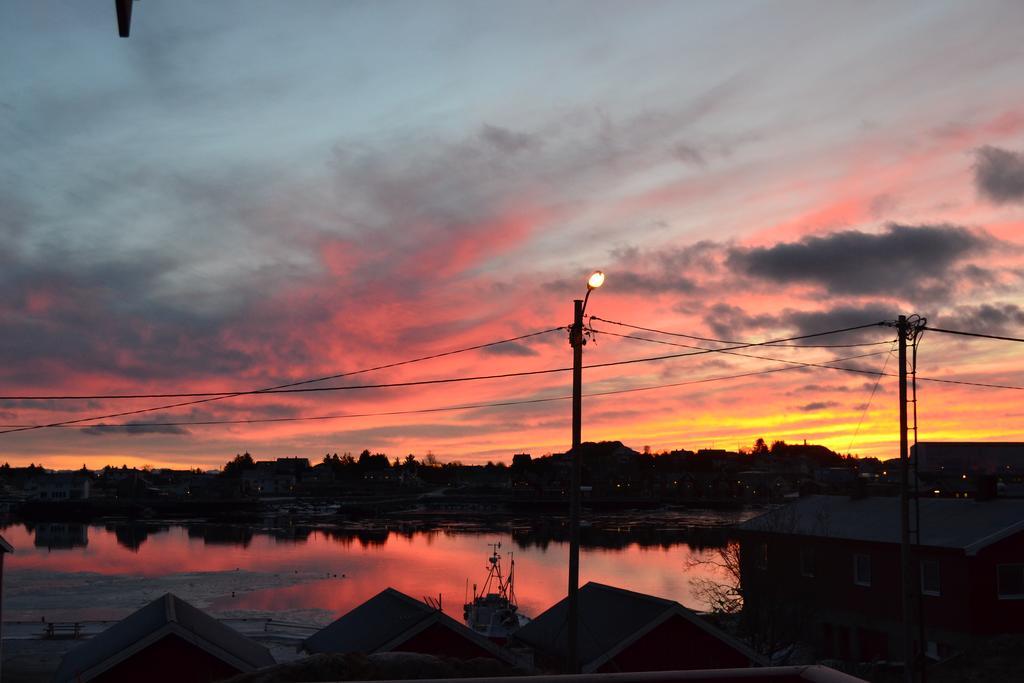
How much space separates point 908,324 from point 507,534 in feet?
385

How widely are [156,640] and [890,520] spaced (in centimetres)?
3156

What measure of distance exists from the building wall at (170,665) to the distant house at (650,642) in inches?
363

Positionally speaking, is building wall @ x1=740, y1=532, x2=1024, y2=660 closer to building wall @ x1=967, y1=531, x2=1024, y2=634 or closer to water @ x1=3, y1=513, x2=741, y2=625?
building wall @ x1=967, y1=531, x2=1024, y2=634

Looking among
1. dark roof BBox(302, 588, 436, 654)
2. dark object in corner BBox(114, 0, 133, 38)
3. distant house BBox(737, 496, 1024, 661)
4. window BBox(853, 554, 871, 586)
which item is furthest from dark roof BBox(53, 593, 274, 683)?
window BBox(853, 554, 871, 586)

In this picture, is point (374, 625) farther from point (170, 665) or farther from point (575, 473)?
point (575, 473)

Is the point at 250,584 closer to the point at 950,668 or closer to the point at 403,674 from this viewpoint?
the point at 950,668

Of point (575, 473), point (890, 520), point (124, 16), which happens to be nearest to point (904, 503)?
point (575, 473)

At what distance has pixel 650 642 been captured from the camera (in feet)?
81.9

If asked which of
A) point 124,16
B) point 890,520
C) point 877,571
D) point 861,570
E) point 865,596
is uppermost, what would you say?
point 124,16

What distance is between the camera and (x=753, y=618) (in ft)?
124

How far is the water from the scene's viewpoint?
65.3 m

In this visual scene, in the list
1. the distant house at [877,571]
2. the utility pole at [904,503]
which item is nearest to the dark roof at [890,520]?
the distant house at [877,571]

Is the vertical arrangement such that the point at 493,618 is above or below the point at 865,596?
below

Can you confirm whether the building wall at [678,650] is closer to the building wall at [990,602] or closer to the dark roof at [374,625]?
the dark roof at [374,625]
